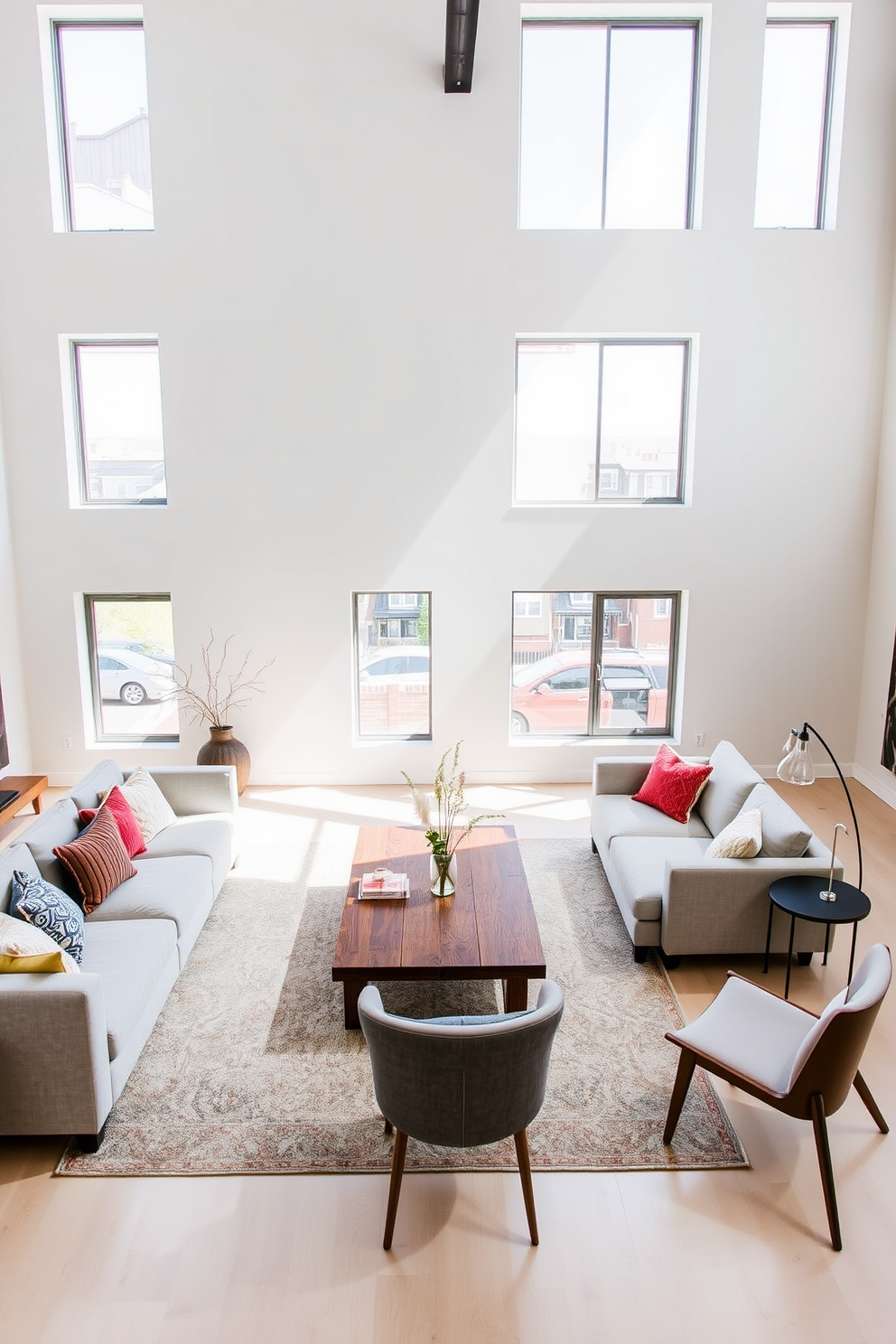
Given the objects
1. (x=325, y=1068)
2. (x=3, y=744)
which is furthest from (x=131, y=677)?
(x=325, y=1068)

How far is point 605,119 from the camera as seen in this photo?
7.14 meters

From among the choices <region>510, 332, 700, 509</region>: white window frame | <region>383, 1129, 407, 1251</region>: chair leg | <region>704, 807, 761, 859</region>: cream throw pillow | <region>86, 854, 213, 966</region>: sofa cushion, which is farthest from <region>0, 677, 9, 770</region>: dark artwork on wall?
<region>704, 807, 761, 859</region>: cream throw pillow

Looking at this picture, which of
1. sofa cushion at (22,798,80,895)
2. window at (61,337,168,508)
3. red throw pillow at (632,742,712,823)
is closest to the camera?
sofa cushion at (22,798,80,895)

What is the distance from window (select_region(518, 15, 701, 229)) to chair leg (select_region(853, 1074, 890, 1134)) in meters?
6.27

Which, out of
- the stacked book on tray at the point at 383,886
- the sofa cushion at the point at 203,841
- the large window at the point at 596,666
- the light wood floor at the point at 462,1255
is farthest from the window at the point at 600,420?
the light wood floor at the point at 462,1255

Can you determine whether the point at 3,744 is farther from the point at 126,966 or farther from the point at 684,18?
the point at 684,18

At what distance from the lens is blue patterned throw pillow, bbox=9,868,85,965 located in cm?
418

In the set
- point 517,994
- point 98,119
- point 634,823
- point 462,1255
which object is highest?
point 98,119

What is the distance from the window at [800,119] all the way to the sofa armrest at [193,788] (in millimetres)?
6041

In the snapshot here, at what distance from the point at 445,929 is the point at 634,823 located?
1.81 m

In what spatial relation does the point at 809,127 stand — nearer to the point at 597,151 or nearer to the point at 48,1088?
the point at 597,151

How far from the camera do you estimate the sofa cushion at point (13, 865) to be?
426 cm

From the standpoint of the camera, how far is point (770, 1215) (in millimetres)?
3453

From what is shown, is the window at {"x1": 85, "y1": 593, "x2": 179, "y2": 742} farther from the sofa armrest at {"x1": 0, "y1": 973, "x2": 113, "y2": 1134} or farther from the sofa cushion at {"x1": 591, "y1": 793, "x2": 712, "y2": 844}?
the sofa armrest at {"x1": 0, "y1": 973, "x2": 113, "y2": 1134}
